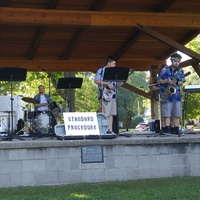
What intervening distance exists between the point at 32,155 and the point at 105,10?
4326 millimetres

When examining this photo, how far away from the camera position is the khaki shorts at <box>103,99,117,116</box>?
7863mm

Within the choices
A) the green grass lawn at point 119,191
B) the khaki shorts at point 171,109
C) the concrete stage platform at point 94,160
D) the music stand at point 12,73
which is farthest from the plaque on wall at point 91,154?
the khaki shorts at point 171,109

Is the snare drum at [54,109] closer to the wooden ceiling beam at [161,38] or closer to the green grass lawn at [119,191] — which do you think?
the wooden ceiling beam at [161,38]

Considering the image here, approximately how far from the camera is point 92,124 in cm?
701

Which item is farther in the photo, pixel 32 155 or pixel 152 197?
pixel 32 155

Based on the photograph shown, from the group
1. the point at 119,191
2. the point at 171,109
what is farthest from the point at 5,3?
the point at 119,191

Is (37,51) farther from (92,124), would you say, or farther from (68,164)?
(68,164)

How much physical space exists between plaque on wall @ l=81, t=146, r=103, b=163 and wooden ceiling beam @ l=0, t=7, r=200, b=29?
136 inches

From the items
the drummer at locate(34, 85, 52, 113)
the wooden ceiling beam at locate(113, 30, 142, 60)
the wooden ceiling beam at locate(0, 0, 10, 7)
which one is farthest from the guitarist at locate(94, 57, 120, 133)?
the wooden ceiling beam at locate(113, 30, 142, 60)

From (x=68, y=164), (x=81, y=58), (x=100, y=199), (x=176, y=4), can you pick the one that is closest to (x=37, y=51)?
(x=81, y=58)

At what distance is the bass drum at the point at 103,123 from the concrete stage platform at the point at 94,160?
646 mm

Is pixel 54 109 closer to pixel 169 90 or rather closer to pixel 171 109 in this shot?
pixel 171 109

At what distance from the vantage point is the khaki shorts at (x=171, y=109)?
7.72 metres

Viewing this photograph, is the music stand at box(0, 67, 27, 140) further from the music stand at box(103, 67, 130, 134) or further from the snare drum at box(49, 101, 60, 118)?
the snare drum at box(49, 101, 60, 118)
